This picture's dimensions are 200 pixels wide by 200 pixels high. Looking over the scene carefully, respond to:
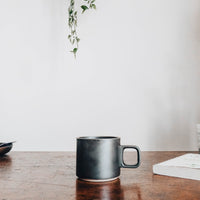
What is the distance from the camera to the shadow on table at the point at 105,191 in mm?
545

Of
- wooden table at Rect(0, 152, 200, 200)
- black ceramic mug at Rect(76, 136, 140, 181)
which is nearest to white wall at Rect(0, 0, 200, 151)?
wooden table at Rect(0, 152, 200, 200)

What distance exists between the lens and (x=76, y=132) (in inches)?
56.1

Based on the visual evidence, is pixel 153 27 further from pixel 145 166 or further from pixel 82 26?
pixel 145 166

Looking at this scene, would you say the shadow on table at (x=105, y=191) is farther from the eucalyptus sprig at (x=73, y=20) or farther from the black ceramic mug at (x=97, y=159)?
the eucalyptus sprig at (x=73, y=20)

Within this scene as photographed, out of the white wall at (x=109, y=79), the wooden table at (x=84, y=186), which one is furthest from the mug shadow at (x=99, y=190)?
the white wall at (x=109, y=79)

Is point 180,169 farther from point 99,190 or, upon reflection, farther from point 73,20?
point 73,20

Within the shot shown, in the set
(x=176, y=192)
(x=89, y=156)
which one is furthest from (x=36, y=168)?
(x=176, y=192)

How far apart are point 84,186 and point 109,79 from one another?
34.1 inches

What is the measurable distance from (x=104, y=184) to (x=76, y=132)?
2.64ft

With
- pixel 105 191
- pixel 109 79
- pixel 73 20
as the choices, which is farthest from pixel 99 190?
pixel 73 20

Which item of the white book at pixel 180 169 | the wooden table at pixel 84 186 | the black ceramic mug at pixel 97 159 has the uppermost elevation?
the black ceramic mug at pixel 97 159

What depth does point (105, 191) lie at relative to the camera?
58 cm

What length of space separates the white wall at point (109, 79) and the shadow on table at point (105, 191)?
775 mm

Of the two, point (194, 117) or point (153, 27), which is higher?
point (153, 27)
